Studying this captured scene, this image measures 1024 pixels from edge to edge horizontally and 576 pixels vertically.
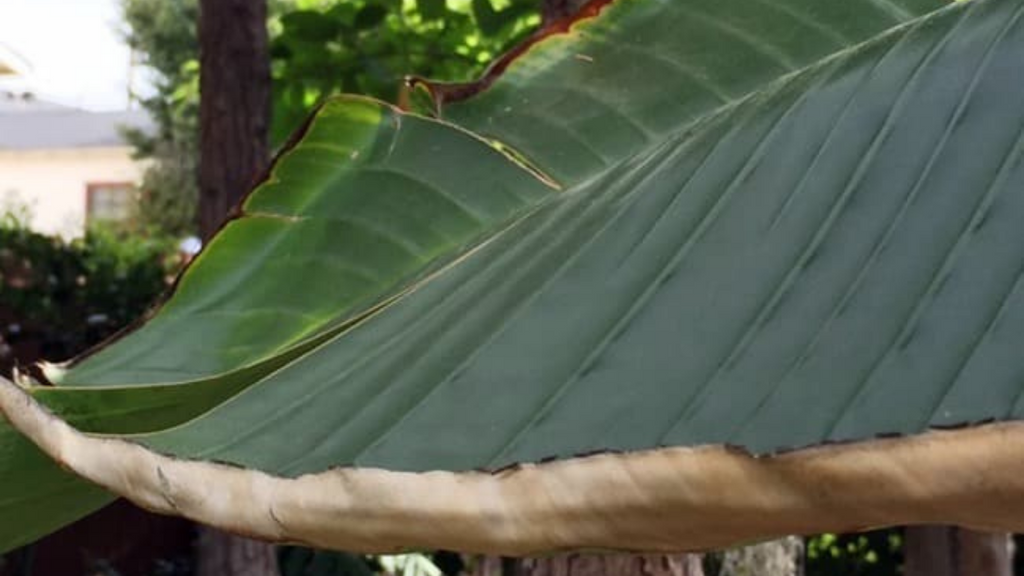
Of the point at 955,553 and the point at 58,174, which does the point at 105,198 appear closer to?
the point at 58,174

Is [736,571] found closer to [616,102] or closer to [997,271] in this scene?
[616,102]

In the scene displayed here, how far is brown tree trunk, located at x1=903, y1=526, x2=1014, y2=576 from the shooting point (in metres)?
3.45

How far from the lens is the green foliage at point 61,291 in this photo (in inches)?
250

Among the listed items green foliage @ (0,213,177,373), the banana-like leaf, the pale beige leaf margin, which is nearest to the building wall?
green foliage @ (0,213,177,373)

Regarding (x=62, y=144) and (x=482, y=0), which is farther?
(x=62, y=144)

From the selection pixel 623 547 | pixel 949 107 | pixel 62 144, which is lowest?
pixel 623 547

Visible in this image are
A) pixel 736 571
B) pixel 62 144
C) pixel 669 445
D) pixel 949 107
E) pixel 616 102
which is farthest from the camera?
pixel 62 144

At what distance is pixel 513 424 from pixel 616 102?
1.10ft

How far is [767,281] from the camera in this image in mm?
397

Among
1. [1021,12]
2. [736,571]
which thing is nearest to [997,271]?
[1021,12]

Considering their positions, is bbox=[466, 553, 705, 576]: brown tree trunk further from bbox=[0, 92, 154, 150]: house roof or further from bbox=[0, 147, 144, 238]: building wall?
bbox=[0, 147, 144, 238]: building wall

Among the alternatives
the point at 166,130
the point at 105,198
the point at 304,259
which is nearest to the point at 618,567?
the point at 304,259

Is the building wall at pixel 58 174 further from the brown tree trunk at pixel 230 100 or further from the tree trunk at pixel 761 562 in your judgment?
the tree trunk at pixel 761 562

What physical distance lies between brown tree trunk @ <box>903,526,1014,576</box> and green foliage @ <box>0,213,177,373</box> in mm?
3724
